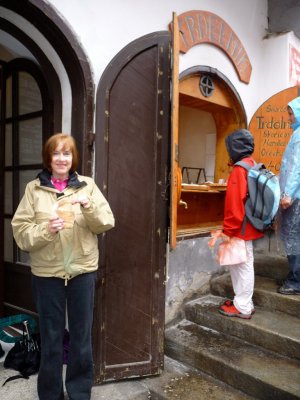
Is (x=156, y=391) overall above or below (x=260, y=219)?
below

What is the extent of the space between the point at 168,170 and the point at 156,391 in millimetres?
1816

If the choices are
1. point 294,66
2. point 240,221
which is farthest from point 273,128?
point 240,221

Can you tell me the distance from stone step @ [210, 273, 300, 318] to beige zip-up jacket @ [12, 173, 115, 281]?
6.75ft

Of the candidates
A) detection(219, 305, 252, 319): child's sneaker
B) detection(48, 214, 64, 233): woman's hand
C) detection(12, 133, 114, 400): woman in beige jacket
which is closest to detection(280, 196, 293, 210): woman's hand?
detection(219, 305, 252, 319): child's sneaker

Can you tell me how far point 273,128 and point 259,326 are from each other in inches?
97.3

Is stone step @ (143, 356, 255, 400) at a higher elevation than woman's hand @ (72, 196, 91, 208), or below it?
below

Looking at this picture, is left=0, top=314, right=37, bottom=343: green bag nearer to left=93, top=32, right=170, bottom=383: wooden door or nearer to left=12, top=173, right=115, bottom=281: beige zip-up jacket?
left=93, top=32, right=170, bottom=383: wooden door

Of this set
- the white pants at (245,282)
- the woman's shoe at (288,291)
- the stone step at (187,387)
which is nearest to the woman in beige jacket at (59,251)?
the stone step at (187,387)

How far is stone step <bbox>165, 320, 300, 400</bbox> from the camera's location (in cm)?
254

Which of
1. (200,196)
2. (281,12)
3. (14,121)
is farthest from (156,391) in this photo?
(281,12)

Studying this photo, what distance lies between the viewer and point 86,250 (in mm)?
2264

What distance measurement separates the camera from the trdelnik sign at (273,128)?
13.9 ft

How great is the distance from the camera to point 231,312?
3334 millimetres

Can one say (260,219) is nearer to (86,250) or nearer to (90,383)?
(86,250)
